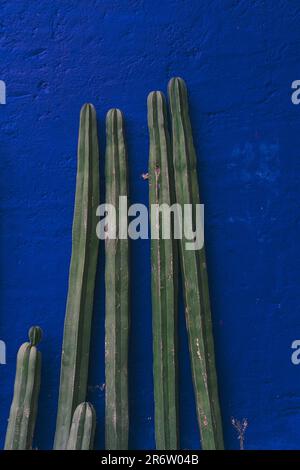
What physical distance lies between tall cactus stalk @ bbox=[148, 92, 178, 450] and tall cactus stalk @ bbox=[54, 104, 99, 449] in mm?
304

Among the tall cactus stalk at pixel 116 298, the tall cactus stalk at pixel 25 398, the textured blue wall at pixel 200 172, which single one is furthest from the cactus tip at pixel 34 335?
the tall cactus stalk at pixel 116 298

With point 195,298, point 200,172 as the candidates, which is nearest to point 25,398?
point 195,298

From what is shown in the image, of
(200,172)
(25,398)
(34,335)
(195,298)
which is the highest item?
(200,172)

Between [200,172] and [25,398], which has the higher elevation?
[200,172]

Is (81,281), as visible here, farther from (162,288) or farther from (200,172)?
(200,172)

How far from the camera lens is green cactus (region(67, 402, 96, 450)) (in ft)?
7.60

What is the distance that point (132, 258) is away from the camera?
267 centimetres

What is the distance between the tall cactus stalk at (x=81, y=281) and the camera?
248 cm

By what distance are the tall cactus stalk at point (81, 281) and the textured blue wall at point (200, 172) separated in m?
0.09

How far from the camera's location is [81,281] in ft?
8.37

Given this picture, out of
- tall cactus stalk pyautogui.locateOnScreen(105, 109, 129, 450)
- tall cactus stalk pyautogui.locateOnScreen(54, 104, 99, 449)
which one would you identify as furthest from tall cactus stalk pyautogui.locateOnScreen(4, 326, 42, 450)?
tall cactus stalk pyautogui.locateOnScreen(105, 109, 129, 450)

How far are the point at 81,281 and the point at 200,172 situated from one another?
85cm

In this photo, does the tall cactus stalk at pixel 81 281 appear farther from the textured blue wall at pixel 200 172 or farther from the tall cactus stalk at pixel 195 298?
the tall cactus stalk at pixel 195 298
